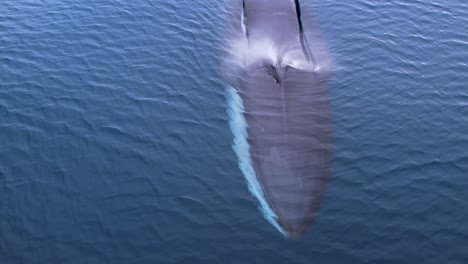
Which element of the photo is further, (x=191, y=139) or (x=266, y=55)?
(x=266, y=55)

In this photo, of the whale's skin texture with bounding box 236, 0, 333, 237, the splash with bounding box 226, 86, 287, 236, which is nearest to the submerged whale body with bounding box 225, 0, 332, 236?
the whale's skin texture with bounding box 236, 0, 333, 237

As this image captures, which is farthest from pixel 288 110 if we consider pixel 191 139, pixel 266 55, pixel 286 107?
pixel 266 55

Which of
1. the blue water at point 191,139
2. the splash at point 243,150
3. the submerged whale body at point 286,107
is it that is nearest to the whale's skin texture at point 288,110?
the submerged whale body at point 286,107

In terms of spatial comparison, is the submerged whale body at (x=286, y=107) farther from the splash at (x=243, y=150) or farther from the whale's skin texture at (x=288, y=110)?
the splash at (x=243, y=150)

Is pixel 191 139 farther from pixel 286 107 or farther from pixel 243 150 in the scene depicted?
pixel 286 107

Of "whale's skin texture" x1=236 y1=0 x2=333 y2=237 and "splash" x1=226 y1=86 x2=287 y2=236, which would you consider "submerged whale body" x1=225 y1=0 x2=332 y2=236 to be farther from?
"splash" x1=226 y1=86 x2=287 y2=236

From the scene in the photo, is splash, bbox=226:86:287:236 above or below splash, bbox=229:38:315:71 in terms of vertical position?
below
